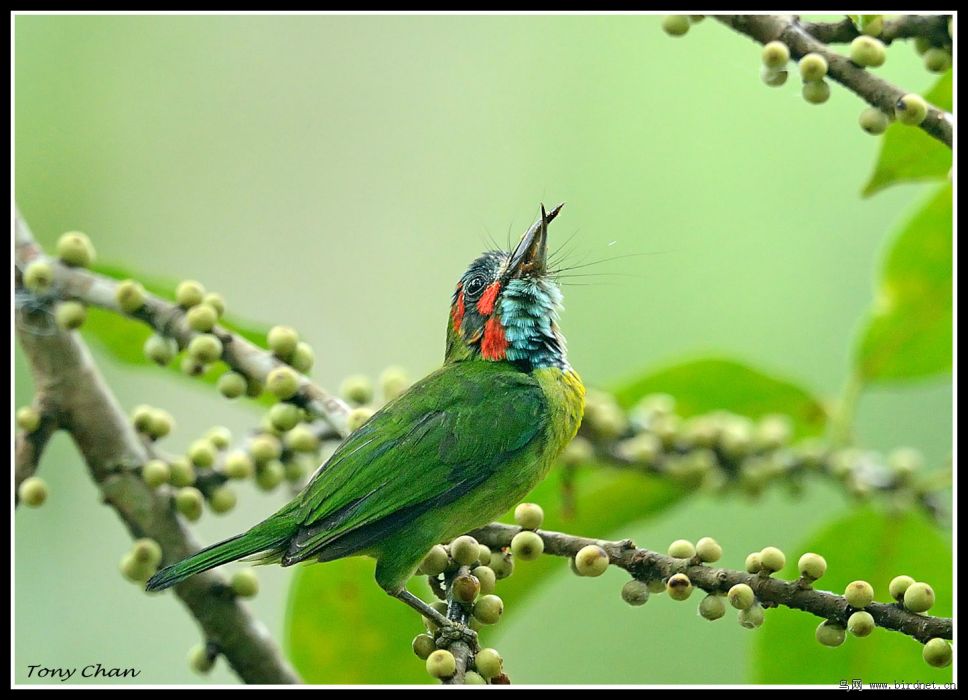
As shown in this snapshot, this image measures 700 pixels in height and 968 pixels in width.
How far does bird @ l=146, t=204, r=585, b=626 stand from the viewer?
2426 mm

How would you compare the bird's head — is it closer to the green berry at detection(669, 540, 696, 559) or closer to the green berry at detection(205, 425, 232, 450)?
the green berry at detection(205, 425, 232, 450)

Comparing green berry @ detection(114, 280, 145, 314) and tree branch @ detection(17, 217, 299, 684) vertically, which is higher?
green berry @ detection(114, 280, 145, 314)

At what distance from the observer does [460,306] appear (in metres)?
2.84

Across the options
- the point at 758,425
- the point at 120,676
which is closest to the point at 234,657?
the point at 120,676

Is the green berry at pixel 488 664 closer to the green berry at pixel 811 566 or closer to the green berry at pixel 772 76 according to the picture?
the green berry at pixel 811 566

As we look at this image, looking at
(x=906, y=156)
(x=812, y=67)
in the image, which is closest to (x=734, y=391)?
(x=906, y=156)

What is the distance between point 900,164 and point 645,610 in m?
2.64

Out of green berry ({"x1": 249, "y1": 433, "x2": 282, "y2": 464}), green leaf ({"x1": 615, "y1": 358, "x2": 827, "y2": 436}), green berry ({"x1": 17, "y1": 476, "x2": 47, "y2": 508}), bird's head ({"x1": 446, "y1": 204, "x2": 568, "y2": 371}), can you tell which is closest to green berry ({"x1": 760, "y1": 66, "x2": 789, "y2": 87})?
bird's head ({"x1": 446, "y1": 204, "x2": 568, "y2": 371})

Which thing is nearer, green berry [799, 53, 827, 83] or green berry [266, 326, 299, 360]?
green berry [799, 53, 827, 83]

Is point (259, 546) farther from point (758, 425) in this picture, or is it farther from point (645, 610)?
point (645, 610)

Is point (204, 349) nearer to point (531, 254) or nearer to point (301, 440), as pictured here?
point (301, 440)

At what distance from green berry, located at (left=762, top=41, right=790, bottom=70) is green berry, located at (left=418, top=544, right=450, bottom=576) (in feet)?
3.98

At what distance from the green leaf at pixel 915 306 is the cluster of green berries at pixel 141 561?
6.94ft

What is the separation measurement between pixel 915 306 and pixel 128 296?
2.18 meters
